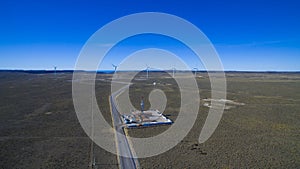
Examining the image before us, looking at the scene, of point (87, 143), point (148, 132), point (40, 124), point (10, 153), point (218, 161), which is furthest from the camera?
point (40, 124)

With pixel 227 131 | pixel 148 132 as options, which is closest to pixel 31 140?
pixel 148 132

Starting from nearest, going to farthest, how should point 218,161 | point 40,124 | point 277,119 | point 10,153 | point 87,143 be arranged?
1. point 218,161
2. point 10,153
3. point 87,143
4. point 40,124
5. point 277,119

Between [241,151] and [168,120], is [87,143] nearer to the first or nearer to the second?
[168,120]

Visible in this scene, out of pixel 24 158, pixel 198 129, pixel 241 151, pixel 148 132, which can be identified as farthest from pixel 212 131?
pixel 24 158

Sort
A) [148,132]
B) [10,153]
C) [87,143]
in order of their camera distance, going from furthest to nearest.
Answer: [148,132] < [87,143] < [10,153]

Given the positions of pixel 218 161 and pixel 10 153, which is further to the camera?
pixel 10 153

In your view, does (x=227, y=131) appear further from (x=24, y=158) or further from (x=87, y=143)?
(x=24, y=158)

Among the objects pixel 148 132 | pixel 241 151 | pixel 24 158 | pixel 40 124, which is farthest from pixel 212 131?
pixel 40 124

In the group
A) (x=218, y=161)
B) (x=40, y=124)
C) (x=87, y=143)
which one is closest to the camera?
(x=218, y=161)

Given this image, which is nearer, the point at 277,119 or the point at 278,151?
the point at 278,151
